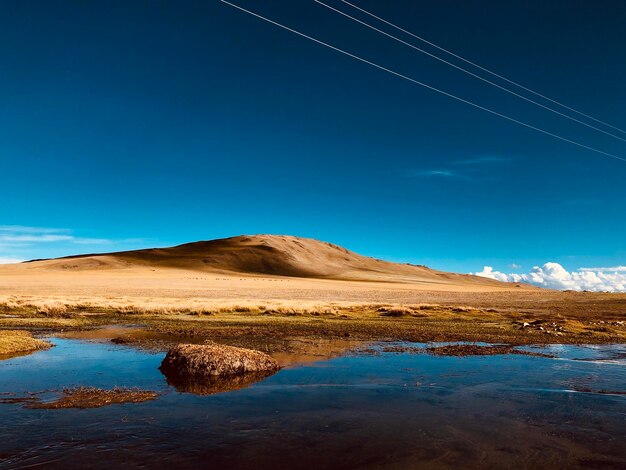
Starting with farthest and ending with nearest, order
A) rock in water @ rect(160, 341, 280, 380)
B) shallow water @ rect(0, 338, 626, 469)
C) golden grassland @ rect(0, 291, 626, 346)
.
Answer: golden grassland @ rect(0, 291, 626, 346) → rock in water @ rect(160, 341, 280, 380) → shallow water @ rect(0, 338, 626, 469)

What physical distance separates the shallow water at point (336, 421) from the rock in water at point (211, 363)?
0.63m

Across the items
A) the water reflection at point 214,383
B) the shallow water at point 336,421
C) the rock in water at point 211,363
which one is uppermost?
the rock in water at point 211,363

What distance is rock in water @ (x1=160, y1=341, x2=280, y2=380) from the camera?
1652 cm

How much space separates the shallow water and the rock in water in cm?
63

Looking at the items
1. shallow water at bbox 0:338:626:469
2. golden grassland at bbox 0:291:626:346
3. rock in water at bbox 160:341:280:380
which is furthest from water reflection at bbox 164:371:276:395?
golden grassland at bbox 0:291:626:346

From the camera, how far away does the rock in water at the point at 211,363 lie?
16516mm

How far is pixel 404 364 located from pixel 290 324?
1469 centimetres

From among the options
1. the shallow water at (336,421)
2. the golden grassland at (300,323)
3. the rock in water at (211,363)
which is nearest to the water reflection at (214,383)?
the rock in water at (211,363)

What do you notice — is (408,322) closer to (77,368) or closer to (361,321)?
(361,321)

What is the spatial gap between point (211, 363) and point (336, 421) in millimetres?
6248

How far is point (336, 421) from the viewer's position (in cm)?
1194

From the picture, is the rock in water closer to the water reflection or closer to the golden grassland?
the water reflection

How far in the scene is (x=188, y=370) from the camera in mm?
16641

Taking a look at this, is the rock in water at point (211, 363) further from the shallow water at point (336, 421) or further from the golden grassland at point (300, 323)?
the golden grassland at point (300, 323)
